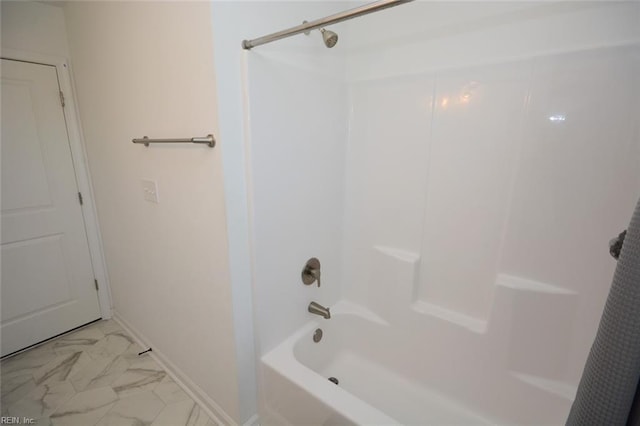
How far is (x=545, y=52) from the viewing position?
1.09 m

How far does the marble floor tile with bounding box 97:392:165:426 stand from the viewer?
1409 mm

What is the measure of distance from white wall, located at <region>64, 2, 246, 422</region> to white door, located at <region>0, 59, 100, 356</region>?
0.21 meters

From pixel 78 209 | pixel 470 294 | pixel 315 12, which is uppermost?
pixel 315 12

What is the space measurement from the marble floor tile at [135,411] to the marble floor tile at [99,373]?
0.79ft

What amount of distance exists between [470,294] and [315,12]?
5.33 feet

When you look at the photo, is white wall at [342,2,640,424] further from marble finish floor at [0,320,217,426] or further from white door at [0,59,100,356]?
white door at [0,59,100,356]

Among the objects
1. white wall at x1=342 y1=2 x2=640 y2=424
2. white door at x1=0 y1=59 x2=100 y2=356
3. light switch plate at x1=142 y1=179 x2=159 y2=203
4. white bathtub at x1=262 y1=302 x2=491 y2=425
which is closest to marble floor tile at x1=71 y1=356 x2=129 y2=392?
white door at x1=0 y1=59 x2=100 y2=356

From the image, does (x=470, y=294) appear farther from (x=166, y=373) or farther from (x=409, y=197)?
(x=166, y=373)

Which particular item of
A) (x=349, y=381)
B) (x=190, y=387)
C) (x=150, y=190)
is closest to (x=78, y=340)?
(x=190, y=387)

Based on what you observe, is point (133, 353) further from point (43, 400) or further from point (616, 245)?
point (616, 245)

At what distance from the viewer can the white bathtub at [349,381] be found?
1093 millimetres

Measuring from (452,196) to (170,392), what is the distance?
6.37ft

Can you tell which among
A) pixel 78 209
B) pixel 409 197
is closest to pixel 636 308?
pixel 409 197

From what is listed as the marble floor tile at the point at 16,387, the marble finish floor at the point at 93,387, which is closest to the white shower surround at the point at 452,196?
the marble finish floor at the point at 93,387
